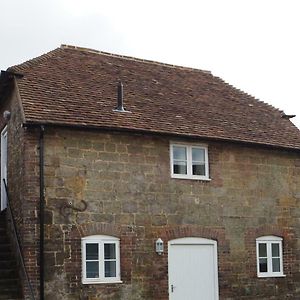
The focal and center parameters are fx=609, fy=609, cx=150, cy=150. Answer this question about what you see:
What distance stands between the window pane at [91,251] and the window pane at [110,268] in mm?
381

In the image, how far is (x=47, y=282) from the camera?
15.1 meters

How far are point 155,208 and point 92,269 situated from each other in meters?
2.55

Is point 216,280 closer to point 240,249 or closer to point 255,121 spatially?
point 240,249

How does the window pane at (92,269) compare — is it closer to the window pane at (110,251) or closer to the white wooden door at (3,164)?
the window pane at (110,251)

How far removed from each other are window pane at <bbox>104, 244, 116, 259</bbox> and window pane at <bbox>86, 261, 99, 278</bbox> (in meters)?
0.36

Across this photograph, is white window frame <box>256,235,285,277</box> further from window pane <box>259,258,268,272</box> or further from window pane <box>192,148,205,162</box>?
window pane <box>192,148,205,162</box>

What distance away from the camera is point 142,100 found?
1897cm

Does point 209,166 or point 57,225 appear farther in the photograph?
point 209,166

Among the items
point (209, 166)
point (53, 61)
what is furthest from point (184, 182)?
point (53, 61)

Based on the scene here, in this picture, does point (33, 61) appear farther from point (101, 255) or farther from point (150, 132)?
point (101, 255)

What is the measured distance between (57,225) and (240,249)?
236 inches

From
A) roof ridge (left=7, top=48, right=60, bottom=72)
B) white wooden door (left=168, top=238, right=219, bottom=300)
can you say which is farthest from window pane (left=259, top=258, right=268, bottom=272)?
roof ridge (left=7, top=48, right=60, bottom=72)

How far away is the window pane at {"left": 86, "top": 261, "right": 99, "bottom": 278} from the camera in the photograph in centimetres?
1586

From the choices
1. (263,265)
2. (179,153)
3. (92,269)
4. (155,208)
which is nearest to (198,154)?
(179,153)
